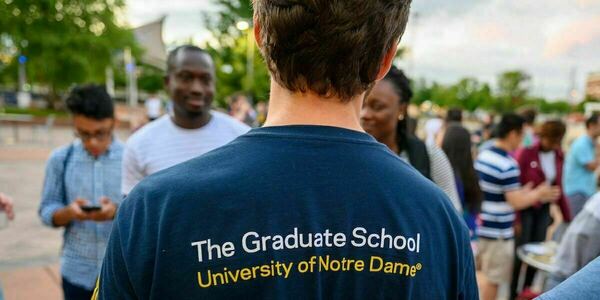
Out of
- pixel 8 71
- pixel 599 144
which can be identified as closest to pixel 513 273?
pixel 599 144

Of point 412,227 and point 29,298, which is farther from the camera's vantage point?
point 29,298

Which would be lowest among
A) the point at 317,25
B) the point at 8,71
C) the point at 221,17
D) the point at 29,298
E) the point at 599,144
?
the point at 29,298

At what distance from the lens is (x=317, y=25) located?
925mm

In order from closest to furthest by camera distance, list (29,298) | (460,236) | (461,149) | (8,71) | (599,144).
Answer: (460,236) → (29,298) → (461,149) → (599,144) → (8,71)

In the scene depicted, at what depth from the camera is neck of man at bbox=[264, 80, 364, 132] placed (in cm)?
98

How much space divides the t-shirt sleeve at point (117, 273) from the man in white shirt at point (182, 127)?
5.72 feet

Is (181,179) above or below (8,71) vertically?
below

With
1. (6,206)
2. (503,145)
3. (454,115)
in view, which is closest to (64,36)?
(454,115)

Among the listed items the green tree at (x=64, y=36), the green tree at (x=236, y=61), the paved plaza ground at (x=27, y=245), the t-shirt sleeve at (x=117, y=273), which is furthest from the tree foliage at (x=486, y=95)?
the t-shirt sleeve at (x=117, y=273)

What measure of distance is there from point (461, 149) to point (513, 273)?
1424mm

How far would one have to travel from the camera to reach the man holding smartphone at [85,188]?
269 centimetres

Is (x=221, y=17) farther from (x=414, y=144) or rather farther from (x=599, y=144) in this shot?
(x=414, y=144)

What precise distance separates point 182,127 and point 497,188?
3.00m

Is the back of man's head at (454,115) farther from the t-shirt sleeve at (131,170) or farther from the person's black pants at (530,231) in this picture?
the t-shirt sleeve at (131,170)
